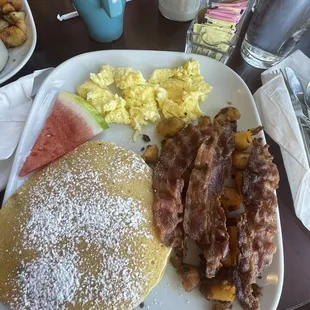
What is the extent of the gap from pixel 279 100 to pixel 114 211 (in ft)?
2.63

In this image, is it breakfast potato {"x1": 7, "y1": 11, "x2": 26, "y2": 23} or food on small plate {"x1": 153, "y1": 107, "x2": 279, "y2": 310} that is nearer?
food on small plate {"x1": 153, "y1": 107, "x2": 279, "y2": 310}

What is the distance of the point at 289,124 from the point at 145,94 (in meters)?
0.55

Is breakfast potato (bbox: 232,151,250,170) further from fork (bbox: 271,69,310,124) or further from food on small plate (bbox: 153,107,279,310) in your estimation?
fork (bbox: 271,69,310,124)

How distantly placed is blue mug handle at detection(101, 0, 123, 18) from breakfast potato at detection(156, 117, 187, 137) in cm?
44

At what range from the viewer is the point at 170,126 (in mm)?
1356

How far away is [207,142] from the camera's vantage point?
4.13 feet

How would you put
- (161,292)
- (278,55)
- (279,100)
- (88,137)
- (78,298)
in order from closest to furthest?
(78,298), (161,292), (88,137), (279,100), (278,55)


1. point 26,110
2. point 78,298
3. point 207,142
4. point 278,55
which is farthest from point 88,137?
point 278,55

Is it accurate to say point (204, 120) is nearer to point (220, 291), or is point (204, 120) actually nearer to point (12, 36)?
point (220, 291)

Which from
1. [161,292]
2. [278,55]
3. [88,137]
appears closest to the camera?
[161,292]

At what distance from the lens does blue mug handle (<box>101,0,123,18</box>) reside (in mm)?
1376

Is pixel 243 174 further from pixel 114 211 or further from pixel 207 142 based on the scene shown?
pixel 114 211

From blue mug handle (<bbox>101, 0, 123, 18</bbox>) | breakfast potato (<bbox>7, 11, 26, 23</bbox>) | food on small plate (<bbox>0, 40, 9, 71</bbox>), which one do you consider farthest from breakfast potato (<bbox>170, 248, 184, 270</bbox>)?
breakfast potato (<bbox>7, 11, 26, 23</bbox>)

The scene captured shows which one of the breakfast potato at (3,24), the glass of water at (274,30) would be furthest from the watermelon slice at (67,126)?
the glass of water at (274,30)
